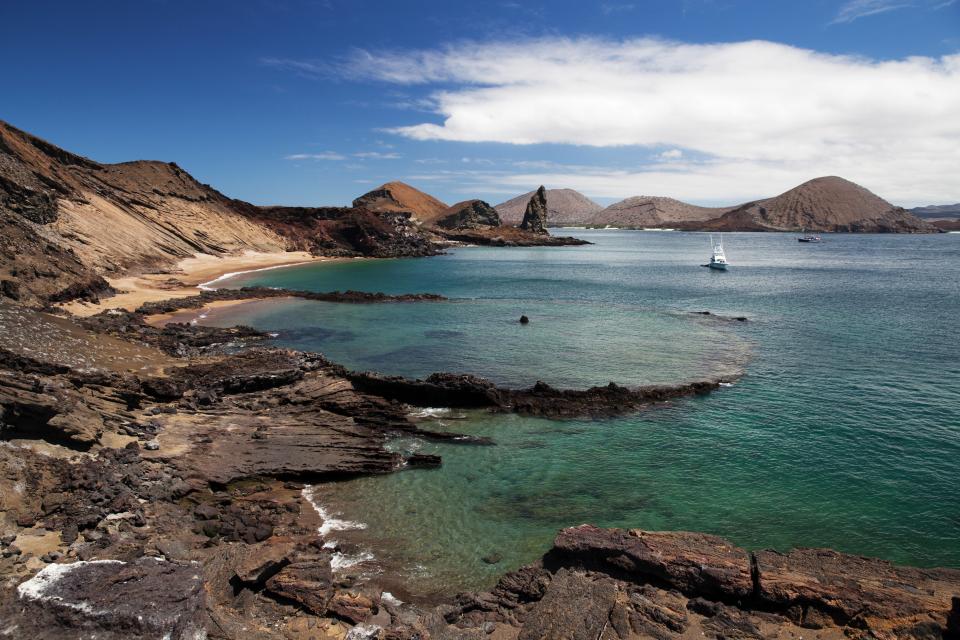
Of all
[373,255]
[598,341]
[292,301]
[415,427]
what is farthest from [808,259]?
[415,427]

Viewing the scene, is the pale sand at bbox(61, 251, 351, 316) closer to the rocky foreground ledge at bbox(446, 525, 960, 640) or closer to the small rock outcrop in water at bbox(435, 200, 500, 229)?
the rocky foreground ledge at bbox(446, 525, 960, 640)

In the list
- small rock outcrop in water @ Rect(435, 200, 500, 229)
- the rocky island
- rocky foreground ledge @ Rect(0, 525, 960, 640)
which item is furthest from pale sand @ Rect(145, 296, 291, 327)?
small rock outcrop in water @ Rect(435, 200, 500, 229)

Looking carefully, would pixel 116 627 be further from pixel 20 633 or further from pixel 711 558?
pixel 711 558

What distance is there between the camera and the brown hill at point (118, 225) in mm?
37906

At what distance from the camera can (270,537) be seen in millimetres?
12961

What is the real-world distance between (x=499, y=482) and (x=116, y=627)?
36.1 ft

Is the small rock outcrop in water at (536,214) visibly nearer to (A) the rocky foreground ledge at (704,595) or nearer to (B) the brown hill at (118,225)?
(B) the brown hill at (118,225)

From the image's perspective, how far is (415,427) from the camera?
20.7 meters

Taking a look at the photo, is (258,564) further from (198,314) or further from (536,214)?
(536,214)

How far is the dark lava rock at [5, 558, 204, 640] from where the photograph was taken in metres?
7.26

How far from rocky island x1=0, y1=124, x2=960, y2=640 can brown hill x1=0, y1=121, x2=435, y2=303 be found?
17.5 m

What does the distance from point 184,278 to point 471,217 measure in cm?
13306

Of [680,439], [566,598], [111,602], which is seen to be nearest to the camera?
[111,602]

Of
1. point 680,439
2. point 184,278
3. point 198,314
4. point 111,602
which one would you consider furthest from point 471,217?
point 111,602
